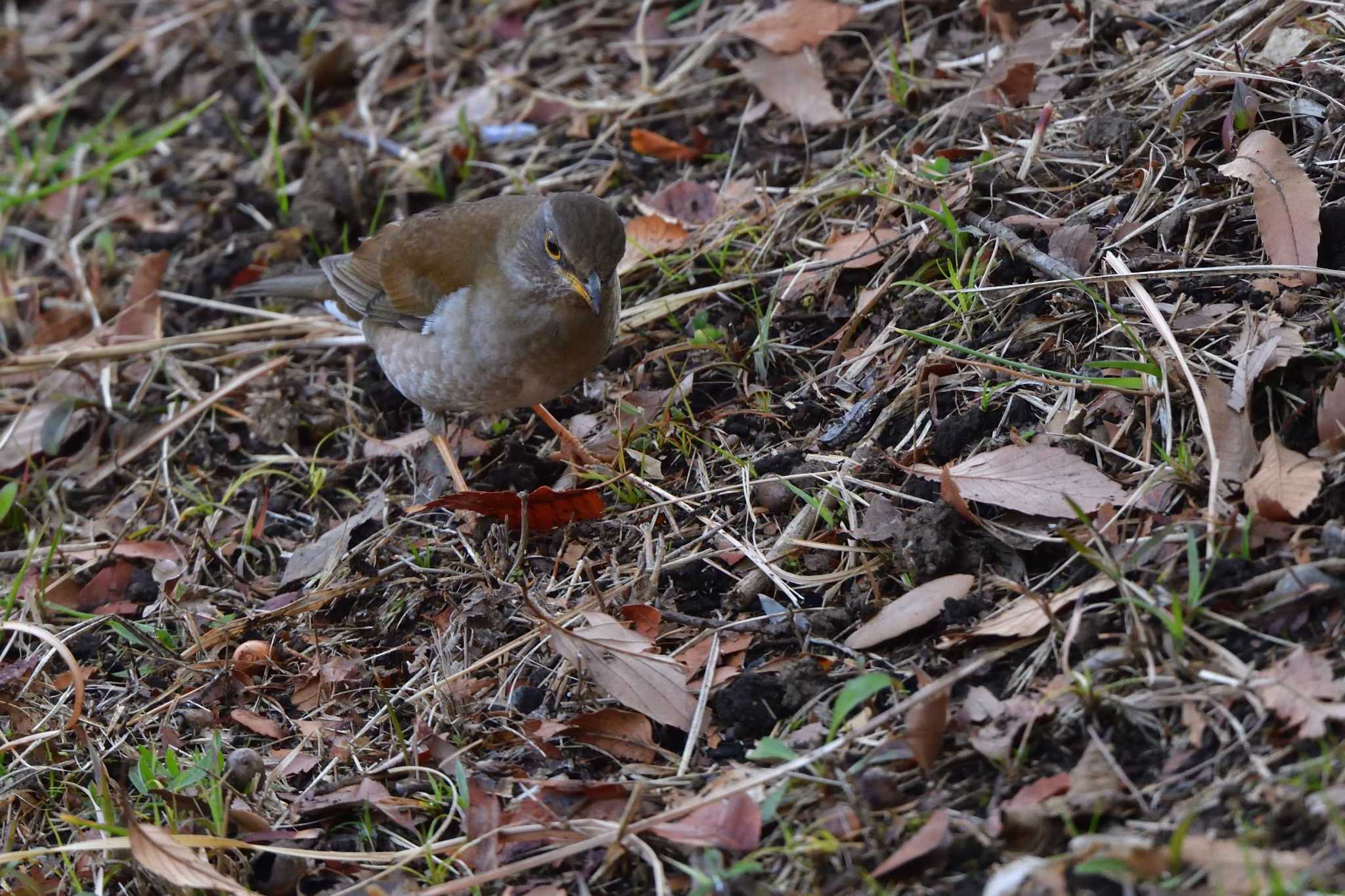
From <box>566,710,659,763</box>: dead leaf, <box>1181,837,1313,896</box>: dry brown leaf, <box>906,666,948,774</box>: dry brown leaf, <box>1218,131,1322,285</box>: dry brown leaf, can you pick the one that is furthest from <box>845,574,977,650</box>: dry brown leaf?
<box>1218,131,1322,285</box>: dry brown leaf

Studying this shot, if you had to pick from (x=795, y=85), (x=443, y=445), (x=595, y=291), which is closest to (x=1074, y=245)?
(x=595, y=291)

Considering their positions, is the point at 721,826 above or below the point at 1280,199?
below

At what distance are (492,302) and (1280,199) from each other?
2869 millimetres

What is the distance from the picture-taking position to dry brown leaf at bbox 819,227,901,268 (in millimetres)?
5070

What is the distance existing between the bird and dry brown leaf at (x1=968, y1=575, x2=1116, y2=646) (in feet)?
6.42

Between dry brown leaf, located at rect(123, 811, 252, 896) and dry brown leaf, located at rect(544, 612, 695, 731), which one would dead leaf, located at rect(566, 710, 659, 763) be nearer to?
dry brown leaf, located at rect(544, 612, 695, 731)

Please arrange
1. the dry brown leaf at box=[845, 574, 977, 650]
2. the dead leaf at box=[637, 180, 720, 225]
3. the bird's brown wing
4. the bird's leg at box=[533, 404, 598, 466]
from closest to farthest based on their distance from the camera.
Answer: the dry brown leaf at box=[845, 574, 977, 650] < the bird's leg at box=[533, 404, 598, 466] < the bird's brown wing < the dead leaf at box=[637, 180, 720, 225]

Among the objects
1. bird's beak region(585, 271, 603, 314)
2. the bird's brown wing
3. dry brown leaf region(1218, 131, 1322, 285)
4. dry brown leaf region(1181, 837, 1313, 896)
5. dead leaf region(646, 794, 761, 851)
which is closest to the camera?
dry brown leaf region(1181, 837, 1313, 896)

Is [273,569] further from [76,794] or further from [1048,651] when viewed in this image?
[1048,651]

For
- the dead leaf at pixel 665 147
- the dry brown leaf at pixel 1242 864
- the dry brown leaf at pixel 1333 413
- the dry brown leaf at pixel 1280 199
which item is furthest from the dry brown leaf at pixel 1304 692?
the dead leaf at pixel 665 147

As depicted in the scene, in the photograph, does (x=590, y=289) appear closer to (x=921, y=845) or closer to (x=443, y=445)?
(x=443, y=445)

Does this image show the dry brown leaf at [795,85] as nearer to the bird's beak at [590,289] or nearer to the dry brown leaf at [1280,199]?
the bird's beak at [590,289]

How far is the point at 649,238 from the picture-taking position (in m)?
5.83

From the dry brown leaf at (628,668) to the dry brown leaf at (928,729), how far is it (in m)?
0.71
